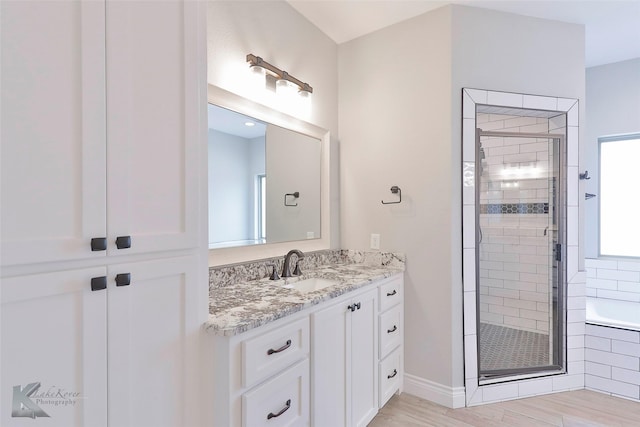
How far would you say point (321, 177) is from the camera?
2555 mm

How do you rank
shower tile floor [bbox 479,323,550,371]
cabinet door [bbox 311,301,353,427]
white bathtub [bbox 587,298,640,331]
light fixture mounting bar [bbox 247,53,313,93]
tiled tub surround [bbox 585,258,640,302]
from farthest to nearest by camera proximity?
tiled tub surround [bbox 585,258,640,302]
white bathtub [bbox 587,298,640,331]
shower tile floor [bbox 479,323,550,371]
light fixture mounting bar [bbox 247,53,313,93]
cabinet door [bbox 311,301,353,427]

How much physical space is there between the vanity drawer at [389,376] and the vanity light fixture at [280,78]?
1.85 metres

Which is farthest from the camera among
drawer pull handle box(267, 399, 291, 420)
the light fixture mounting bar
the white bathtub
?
the white bathtub

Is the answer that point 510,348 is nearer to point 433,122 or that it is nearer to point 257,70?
point 433,122

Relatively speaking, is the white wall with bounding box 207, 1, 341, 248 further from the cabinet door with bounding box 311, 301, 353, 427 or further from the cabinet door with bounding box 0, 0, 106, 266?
the cabinet door with bounding box 311, 301, 353, 427

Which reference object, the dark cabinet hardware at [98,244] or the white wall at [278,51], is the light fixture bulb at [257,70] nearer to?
the white wall at [278,51]

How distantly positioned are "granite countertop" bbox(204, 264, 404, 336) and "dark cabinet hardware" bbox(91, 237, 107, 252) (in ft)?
1.48

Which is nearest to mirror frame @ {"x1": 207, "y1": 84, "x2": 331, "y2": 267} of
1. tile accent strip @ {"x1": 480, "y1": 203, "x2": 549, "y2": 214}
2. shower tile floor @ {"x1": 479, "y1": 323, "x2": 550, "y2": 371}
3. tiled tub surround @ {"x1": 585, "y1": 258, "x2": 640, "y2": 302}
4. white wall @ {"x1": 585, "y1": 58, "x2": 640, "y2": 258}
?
tile accent strip @ {"x1": 480, "y1": 203, "x2": 549, "y2": 214}

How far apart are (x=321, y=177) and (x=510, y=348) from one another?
1.95 meters

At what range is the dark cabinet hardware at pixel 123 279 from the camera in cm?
93

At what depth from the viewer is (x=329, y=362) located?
1579mm

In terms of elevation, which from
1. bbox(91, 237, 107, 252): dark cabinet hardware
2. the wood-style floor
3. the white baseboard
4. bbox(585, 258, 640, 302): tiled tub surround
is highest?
bbox(91, 237, 107, 252): dark cabinet hardware

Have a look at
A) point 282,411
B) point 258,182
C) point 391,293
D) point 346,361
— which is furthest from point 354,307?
point 258,182

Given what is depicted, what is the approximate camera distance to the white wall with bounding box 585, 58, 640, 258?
119 inches
